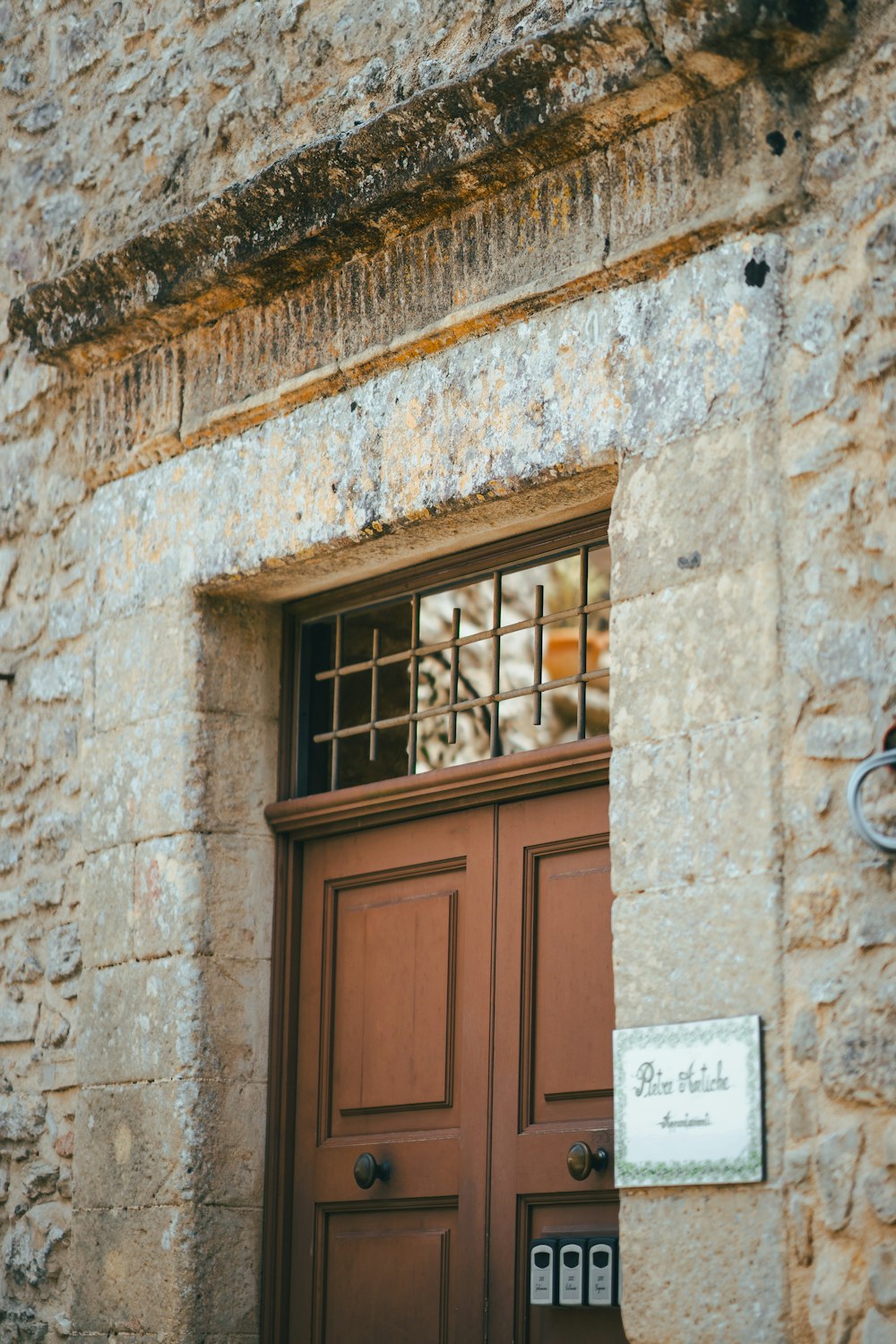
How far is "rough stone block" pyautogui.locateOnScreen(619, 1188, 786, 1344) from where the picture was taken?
312cm

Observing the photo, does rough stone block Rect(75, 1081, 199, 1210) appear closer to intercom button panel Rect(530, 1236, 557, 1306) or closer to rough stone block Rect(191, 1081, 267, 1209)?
rough stone block Rect(191, 1081, 267, 1209)

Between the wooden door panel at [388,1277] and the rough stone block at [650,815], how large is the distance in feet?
3.43

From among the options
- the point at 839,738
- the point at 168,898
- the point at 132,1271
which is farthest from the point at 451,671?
the point at 132,1271

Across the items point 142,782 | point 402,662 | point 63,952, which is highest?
point 402,662

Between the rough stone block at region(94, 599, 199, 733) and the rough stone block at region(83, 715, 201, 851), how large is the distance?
0.14 ft

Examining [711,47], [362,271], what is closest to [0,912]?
[362,271]

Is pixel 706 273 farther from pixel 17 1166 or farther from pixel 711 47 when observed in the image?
pixel 17 1166

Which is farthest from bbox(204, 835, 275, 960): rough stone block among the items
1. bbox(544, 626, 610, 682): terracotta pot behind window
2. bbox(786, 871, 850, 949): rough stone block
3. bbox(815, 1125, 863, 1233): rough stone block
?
bbox(544, 626, 610, 682): terracotta pot behind window

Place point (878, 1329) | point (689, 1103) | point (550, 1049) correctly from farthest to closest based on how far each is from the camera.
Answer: point (550, 1049) → point (689, 1103) → point (878, 1329)

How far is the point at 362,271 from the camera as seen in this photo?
433 centimetres

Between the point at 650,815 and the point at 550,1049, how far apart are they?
717mm

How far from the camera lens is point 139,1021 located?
446 centimetres

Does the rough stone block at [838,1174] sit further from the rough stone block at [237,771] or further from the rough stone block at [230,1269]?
the rough stone block at [237,771]

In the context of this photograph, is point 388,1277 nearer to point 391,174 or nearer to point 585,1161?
point 585,1161
